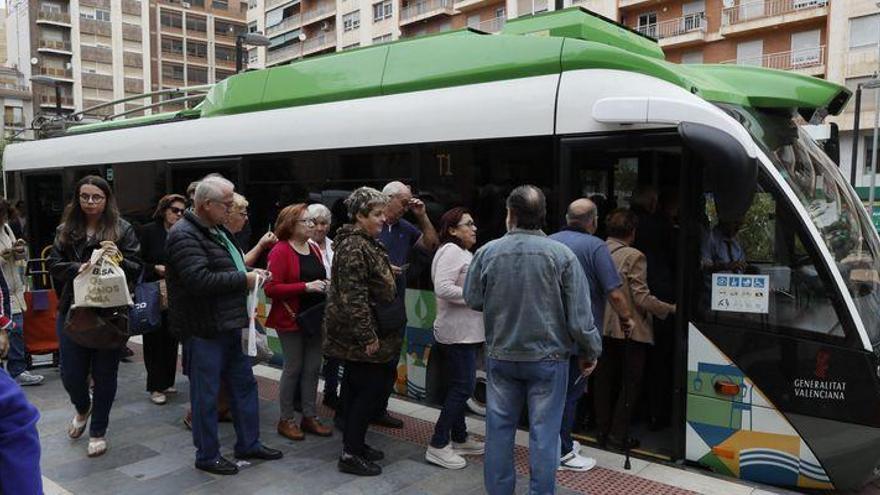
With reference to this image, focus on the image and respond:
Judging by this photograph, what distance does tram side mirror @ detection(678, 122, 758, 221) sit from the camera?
3.71m

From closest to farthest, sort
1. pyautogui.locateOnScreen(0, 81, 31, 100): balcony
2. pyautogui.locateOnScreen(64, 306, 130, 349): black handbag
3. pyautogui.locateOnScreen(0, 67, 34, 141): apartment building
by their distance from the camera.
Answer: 1. pyautogui.locateOnScreen(64, 306, 130, 349): black handbag
2. pyautogui.locateOnScreen(0, 67, 34, 141): apartment building
3. pyautogui.locateOnScreen(0, 81, 31, 100): balcony

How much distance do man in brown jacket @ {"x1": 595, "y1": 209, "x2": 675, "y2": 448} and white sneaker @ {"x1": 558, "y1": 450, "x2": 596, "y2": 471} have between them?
277 millimetres

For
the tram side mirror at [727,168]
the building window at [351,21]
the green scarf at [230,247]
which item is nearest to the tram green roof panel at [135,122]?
the green scarf at [230,247]

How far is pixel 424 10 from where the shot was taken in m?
46.8

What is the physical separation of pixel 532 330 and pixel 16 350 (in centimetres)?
509

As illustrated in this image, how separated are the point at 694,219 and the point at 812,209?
69 centimetres

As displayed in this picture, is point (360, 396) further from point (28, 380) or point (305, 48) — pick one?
point (305, 48)

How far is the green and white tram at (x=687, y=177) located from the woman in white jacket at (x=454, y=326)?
57 cm

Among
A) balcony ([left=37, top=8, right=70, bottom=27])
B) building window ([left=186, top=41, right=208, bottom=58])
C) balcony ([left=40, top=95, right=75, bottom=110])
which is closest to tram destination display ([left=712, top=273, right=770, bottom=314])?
balcony ([left=40, top=95, right=75, bottom=110])

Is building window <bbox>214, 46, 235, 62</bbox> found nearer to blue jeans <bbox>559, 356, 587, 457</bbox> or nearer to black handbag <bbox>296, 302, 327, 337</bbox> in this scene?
black handbag <bbox>296, 302, 327, 337</bbox>

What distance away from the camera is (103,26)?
71.6m

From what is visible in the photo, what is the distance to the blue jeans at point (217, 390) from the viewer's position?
424 centimetres

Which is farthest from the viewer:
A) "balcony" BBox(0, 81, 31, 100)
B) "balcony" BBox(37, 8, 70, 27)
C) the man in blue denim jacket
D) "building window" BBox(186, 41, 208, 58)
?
"building window" BBox(186, 41, 208, 58)

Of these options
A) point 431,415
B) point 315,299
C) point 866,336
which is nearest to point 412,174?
point 315,299
